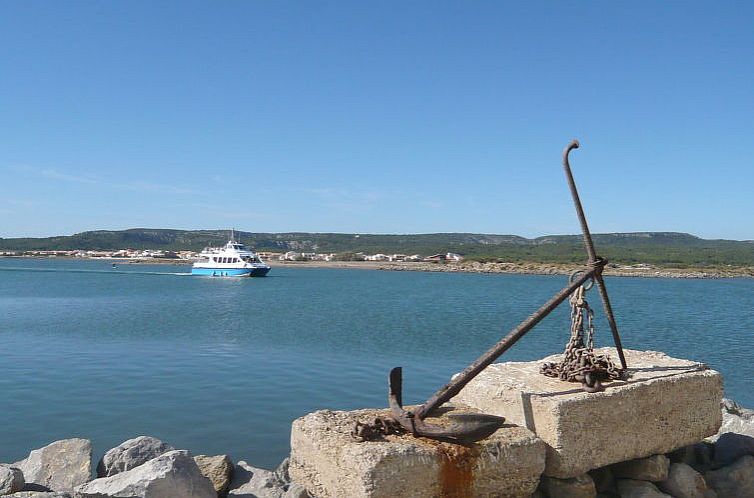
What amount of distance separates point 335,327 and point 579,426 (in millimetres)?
21938

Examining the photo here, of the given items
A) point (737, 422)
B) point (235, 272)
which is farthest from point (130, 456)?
point (235, 272)

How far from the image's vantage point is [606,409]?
18.7 ft

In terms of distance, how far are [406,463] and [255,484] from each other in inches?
90.2

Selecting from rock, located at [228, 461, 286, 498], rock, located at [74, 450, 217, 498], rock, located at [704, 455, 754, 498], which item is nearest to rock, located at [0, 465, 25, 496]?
rock, located at [74, 450, 217, 498]

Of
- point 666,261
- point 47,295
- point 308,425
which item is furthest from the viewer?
point 666,261

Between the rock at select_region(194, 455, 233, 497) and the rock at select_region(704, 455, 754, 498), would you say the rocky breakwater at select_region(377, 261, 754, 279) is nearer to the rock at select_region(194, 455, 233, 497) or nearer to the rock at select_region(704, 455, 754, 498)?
the rock at select_region(704, 455, 754, 498)

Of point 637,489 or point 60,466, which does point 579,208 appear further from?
point 60,466

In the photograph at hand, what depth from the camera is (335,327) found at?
27.2 meters

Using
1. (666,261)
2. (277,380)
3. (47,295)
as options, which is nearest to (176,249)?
(666,261)

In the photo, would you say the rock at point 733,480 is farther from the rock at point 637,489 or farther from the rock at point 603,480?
the rock at point 603,480

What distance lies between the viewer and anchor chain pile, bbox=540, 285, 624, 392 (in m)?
6.00

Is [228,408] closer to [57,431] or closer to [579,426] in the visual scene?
[57,431]

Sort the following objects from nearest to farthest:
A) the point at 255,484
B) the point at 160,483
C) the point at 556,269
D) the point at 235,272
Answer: the point at 160,483
the point at 255,484
the point at 235,272
the point at 556,269

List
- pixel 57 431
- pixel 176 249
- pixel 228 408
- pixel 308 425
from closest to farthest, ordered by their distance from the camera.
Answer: pixel 308 425, pixel 57 431, pixel 228 408, pixel 176 249
